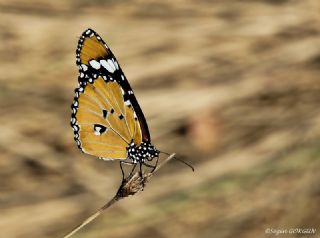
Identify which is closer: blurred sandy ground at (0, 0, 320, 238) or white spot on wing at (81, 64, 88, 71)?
white spot on wing at (81, 64, 88, 71)

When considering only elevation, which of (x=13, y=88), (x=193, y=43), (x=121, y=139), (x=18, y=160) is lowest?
(x=121, y=139)

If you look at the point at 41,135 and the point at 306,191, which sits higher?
the point at 41,135

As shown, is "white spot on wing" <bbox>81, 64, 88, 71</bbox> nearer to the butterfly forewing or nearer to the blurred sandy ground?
the butterfly forewing

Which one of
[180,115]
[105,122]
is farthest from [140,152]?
[180,115]

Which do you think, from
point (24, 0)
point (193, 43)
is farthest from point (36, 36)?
point (193, 43)

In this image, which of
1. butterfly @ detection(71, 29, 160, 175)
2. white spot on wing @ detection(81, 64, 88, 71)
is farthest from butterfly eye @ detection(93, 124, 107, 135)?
white spot on wing @ detection(81, 64, 88, 71)

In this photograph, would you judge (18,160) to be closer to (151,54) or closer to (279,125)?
(151,54)

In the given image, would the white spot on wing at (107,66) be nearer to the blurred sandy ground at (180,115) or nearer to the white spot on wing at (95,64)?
the white spot on wing at (95,64)
